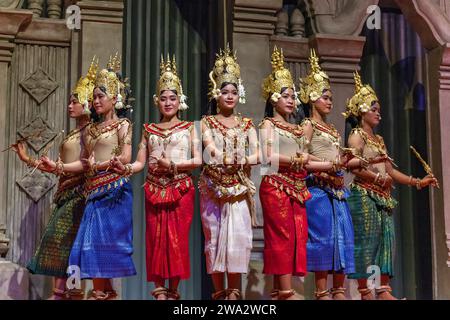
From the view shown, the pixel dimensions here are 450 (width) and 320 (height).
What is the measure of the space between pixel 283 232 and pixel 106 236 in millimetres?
1089

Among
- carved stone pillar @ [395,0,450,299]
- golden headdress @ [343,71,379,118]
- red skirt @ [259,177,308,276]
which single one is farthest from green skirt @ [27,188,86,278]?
carved stone pillar @ [395,0,450,299]

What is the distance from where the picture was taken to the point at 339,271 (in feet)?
17.6

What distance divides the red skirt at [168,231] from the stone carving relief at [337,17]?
86.1 inches

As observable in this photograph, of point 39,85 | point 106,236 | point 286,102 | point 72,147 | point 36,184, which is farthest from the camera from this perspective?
point 39,85

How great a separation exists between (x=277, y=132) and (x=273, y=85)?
13.3 inches

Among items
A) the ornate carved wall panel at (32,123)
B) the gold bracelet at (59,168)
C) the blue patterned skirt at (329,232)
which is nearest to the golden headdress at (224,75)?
the blue patterned skirt at (329,232)

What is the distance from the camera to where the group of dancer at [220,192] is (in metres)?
5.10

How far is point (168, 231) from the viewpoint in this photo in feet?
16.8

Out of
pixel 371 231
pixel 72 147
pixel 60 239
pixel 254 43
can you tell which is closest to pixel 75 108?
pixel 72 147

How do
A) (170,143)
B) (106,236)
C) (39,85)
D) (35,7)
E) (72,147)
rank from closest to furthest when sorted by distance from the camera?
(106,236), (170,143), (72,147), (39,85), (35,7)

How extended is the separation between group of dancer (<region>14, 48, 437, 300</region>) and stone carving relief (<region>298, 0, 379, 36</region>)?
1.10m

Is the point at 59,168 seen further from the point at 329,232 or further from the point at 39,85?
the point at 329,232

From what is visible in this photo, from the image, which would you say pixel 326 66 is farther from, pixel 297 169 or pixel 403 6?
pixel 297 169

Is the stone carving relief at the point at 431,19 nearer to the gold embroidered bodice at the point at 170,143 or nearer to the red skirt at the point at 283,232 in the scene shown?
the red skirt at the point at 283,232
